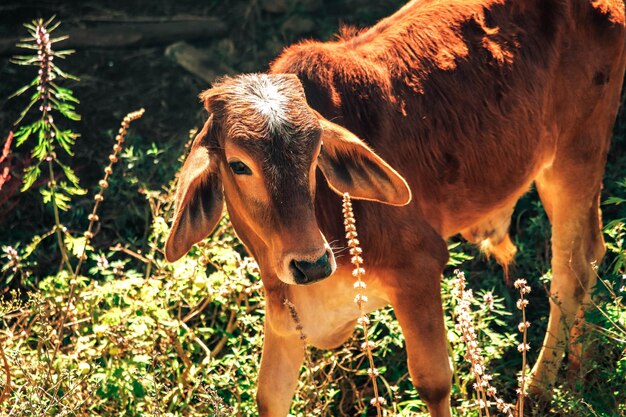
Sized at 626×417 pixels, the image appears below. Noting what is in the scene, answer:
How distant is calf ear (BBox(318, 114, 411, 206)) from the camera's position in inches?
153

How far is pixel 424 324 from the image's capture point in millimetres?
4164

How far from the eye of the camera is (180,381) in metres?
4.98

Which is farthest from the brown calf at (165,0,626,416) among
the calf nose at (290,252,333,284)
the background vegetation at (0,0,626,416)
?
the background vegetation at (0,0,626,416)

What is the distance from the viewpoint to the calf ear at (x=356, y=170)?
3.88 meters

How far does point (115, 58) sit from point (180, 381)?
394cm

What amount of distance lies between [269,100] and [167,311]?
1.94 metres

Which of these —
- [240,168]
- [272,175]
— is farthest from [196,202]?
[272,175]

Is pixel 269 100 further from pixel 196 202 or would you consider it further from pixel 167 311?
pixel 167 311

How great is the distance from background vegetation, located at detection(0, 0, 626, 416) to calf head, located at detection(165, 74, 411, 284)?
53cm

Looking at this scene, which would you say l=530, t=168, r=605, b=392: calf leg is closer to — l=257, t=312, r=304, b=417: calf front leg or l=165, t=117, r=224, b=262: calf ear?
l=257, t=312, r=304, b=417: calf front leg

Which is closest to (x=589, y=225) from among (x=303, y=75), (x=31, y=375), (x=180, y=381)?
(x=303, y=75)

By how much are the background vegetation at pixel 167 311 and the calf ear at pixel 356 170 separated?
58 cm

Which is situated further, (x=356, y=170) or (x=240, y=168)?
(x=356, y=170)

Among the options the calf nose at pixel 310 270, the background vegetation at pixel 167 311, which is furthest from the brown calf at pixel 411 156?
the background vegetation at pixel 167 311
